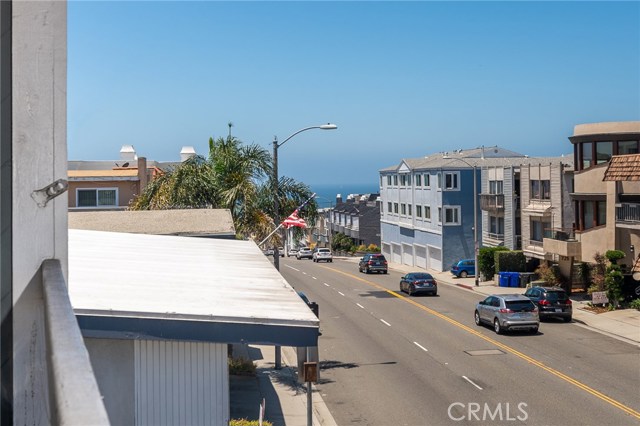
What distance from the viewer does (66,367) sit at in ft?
8.37

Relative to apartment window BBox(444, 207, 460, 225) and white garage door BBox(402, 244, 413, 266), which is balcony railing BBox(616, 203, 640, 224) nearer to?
apartment window BBox(444, 207, 460, 225)

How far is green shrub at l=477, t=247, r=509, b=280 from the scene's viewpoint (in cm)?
5328

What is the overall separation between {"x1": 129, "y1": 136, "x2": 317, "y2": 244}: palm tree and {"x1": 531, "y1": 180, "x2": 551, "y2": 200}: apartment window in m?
21.2

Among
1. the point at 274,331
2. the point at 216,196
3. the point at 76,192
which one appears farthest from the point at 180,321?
the point at 76,192

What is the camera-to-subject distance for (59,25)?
371 centimetres

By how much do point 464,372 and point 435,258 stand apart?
4608 cm

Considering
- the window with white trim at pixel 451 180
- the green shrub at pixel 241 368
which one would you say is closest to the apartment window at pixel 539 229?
the window with white trim at pixel 451 180

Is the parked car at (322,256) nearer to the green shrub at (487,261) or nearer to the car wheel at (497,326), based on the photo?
the green shrub at (487,261)

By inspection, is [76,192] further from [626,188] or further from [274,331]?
[274,331]

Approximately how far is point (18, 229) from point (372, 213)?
351 feet

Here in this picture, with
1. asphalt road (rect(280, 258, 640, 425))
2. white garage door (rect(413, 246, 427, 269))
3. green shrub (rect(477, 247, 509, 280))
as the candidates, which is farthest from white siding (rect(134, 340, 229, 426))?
white garage door (rect(413, 246, 427, 269))

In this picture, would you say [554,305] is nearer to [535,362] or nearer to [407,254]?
[535,362]

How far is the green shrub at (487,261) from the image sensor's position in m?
53.3

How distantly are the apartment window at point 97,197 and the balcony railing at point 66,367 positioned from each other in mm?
47683
